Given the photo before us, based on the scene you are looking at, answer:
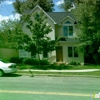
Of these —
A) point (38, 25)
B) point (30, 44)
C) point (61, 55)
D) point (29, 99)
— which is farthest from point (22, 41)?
point (29, 99)

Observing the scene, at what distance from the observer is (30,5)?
164ft

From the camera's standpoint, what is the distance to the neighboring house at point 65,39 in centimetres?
2839

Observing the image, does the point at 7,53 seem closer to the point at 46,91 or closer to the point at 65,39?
the point at 65,39

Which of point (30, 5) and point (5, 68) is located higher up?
point (30, 5)

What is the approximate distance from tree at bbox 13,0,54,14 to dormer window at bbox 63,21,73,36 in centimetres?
2196

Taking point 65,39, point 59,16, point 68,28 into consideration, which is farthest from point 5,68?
point 59,16

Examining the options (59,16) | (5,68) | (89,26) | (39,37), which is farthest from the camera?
(59,16)

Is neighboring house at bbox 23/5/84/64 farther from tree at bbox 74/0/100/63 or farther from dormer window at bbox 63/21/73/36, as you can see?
tree at bbox 74/0/100/63

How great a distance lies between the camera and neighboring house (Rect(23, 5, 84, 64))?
93.1 ft

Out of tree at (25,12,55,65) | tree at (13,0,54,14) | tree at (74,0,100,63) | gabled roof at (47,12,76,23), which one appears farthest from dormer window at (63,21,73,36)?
tree at (13,0,54,14)

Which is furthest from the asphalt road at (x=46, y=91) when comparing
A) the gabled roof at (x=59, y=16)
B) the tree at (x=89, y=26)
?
the gabled roof at (x=59, y=16)

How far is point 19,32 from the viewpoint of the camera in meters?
23.4

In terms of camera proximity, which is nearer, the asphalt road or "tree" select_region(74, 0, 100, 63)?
the asphalt road

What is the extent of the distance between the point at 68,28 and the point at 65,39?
5.55ft
